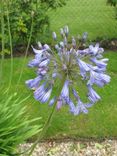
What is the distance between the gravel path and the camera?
20.2ft

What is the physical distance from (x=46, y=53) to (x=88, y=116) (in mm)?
3847

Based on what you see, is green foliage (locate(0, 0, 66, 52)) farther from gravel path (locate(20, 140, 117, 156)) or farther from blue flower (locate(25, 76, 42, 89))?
blue flower (locate(25, 76, 42, 89))

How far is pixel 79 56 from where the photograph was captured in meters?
3.15

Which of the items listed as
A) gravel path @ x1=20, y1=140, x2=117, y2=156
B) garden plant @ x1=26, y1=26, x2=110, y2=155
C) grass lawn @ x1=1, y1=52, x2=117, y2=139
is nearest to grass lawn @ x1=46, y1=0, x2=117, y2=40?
grass lawn @ x1=1, y1=52, x2=117, y2=139

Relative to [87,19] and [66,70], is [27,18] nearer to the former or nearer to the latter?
[87,19]

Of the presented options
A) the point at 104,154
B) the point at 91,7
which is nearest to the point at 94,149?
the point at 104,154

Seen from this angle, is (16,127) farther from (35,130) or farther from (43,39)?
(43,39)

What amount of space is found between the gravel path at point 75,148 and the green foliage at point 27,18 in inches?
123

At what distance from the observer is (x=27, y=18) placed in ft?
29.9

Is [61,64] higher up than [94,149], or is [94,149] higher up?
[61,64]

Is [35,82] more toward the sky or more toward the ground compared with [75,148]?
more toward the sky

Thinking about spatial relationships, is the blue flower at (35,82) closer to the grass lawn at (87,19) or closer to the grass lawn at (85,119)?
the grass lawn at (85,119)

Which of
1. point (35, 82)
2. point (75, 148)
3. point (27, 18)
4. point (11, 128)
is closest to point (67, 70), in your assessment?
point (35, 82)

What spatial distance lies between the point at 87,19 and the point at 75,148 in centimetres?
641
